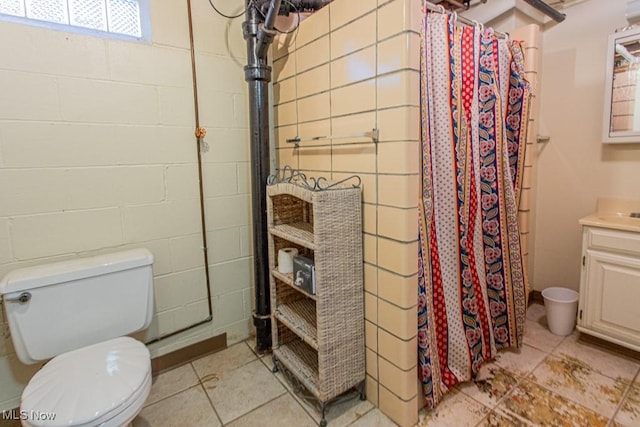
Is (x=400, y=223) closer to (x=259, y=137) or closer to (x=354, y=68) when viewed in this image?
(x=354, y=68)

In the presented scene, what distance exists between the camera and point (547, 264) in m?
2.47

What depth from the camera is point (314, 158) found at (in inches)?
70.6

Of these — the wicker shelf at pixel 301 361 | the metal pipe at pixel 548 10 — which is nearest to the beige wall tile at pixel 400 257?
the wicker shelf at pixel 301 361

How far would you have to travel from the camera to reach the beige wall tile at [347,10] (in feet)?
4.47

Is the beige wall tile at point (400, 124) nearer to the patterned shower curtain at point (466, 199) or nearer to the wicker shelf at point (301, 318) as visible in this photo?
the patterned shower curtain at point (466, 199)

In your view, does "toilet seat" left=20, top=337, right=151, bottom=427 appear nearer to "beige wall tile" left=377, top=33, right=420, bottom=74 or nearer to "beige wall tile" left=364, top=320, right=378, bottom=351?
"beige wall tile" left=364, top=320, right=378, bottom=351

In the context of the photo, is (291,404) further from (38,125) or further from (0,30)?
(0,30)

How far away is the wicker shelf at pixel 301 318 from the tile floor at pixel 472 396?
0.34 meters

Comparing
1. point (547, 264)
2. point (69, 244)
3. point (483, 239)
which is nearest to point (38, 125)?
point (69, 244)

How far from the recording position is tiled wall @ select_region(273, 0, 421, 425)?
4.24 ft

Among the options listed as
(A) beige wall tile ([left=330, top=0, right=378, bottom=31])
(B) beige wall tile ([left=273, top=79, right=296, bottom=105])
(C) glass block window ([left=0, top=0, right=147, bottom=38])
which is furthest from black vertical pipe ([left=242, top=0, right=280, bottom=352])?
(C) glass block window ([left=0, top=0, right=147, bottom=38])

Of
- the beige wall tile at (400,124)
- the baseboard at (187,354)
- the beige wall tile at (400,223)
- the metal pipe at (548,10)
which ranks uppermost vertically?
the metal pipe at (548,10)

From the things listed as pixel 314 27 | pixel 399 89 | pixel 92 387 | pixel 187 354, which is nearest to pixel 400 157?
pixel 399 89

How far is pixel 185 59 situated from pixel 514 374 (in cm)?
237
